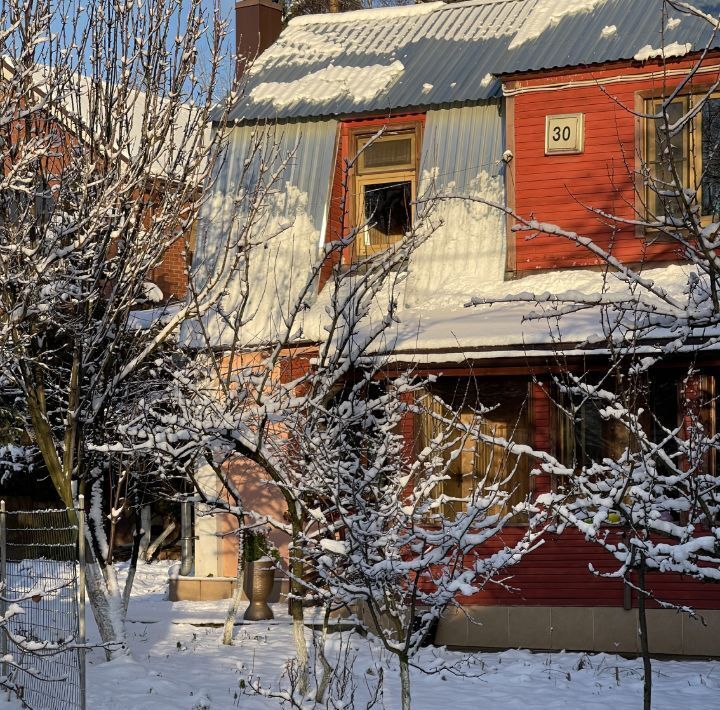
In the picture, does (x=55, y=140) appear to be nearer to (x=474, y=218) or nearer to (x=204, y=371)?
(x=204, y=371)

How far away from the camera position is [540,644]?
40.4 feet

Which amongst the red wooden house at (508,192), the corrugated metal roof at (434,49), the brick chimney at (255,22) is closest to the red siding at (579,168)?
the red wooden house at (508,192)

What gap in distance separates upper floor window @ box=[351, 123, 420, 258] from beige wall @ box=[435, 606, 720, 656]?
4526 mm

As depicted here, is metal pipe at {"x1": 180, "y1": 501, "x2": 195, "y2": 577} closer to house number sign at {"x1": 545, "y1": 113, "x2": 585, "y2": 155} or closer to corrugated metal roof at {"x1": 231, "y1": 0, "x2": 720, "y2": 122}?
corrugated metal roof at {"x1": 231, "y1": 0, "x2": 720, "y2": 122}

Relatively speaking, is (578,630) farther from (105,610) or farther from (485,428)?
(105,610)

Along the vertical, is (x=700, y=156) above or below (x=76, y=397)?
above

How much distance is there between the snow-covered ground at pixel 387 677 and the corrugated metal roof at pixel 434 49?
614cm

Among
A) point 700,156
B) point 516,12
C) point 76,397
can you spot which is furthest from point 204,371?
point 516,12

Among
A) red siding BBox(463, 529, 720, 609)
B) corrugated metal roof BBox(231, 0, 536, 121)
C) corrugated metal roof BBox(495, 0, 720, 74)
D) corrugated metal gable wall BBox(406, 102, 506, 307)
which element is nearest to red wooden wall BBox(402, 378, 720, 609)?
Result: red siding BBox(463, 529, 720, 609)

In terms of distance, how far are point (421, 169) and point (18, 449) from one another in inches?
272

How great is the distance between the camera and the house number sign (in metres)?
13.2

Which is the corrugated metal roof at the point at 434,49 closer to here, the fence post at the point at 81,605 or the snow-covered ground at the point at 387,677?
the snow-covered ground at the point at 387,677

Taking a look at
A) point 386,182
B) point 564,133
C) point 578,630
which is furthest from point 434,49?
point 578,630

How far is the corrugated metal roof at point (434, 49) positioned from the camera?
43.6 feet
